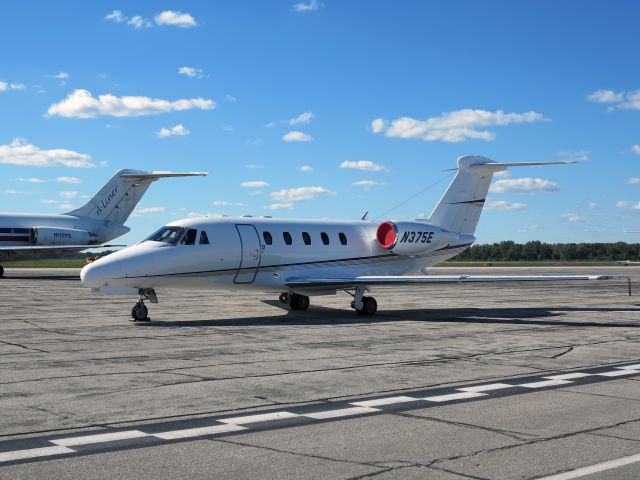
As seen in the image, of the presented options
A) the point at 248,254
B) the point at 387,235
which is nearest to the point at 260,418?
the point at 248,254

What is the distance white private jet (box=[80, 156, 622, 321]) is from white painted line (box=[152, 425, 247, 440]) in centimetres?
1184

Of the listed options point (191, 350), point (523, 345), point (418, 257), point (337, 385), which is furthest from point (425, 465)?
point (418, 257)

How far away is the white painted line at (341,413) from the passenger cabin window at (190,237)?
12.4 metres

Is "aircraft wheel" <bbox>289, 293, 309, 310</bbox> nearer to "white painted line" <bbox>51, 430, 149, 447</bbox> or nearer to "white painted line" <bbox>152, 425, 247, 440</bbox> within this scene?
"white painted line" <bbox>152, 425, 247, 440</bbox>

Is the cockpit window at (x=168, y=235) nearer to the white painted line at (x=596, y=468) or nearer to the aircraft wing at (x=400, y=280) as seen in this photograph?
the aircraft wing at (x=400, y=280)

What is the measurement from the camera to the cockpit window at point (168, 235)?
66.8 ft

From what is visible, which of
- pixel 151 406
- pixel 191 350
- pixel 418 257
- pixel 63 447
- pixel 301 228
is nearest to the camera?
pixel 63 447

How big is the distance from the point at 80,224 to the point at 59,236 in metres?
3.10

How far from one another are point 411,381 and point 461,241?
53.6ft

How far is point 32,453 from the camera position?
6.73 meters

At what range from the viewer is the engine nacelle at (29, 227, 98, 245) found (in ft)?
156

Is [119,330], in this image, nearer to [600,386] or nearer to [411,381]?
[411,381]

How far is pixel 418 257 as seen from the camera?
25703 mm

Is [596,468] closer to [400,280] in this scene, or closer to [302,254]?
[400,280]
